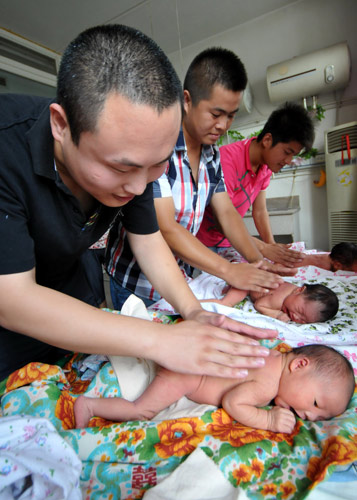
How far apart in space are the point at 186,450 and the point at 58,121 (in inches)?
32.3

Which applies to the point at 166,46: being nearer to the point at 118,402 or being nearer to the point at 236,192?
the point at 236,192

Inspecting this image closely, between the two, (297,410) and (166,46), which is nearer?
(297,410)

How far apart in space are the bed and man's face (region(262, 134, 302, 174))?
155 centimetres

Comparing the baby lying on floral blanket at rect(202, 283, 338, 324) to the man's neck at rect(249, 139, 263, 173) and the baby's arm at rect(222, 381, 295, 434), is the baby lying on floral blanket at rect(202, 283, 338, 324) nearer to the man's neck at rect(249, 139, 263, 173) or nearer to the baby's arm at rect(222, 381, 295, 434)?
the baby's arm at rect(222, 381, 295, 434)

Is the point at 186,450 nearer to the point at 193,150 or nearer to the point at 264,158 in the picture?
the point at 193,150

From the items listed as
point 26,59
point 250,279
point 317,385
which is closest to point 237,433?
point 317,385

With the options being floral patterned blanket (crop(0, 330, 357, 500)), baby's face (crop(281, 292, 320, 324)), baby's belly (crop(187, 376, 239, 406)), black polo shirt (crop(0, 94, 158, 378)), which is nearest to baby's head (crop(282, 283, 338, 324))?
baby's face (crop(281, 292, 320, 324))

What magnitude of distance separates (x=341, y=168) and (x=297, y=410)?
277 centimetres

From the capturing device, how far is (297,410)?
2.86 feet

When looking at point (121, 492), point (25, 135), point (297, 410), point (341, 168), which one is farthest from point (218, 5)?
point (121, 492)

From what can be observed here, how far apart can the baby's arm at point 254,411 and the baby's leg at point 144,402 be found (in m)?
0.13

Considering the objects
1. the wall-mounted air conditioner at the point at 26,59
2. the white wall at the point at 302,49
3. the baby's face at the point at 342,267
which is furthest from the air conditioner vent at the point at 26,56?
the baby's face at the point at 342,267

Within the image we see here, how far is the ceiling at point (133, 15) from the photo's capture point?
2934 millimetres

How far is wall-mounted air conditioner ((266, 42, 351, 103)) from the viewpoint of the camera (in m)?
2.88
